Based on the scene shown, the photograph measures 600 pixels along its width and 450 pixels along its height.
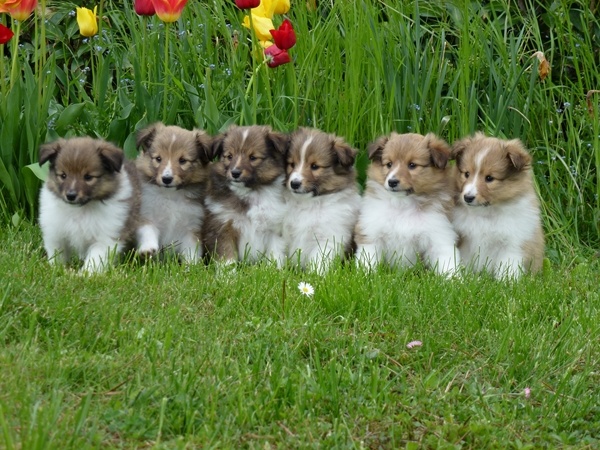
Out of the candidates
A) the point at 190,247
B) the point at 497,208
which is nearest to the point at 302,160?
the point at 190,247

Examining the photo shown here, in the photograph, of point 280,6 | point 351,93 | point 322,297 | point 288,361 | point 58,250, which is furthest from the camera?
point 351,93

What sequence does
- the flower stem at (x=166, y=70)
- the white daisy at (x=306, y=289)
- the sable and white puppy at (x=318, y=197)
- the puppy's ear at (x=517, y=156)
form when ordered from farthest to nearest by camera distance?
the flower stem at (x=166, y=70), the sable and white puppy at (x=318, y=197), the puppy's ear at (x=517, y=156), the white daisy at (x=306, y=289)

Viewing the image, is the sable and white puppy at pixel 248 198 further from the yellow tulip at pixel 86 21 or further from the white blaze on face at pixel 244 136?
the yellow tulip at pixel 86 21

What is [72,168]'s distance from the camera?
6.42m

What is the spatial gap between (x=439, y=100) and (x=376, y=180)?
1254 millimetres

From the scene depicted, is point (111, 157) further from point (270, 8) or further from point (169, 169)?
point (270, 8)

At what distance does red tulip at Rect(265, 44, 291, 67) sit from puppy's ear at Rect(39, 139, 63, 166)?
6.01 ft

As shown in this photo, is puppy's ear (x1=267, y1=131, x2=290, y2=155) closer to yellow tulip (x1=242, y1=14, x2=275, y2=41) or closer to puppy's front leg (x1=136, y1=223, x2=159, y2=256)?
yellow tulip (x1=242, y1=14, x2=275, y2=41)

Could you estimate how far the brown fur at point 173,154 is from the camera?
6.96 m

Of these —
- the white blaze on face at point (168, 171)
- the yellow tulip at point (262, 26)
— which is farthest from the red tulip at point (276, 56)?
the white blaze on face at point (168, 171)

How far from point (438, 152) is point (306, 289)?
1.82 m

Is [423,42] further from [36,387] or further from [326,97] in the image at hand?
[36,387]

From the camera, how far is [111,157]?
6430mm

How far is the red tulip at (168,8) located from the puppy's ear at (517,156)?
8.71 ft
